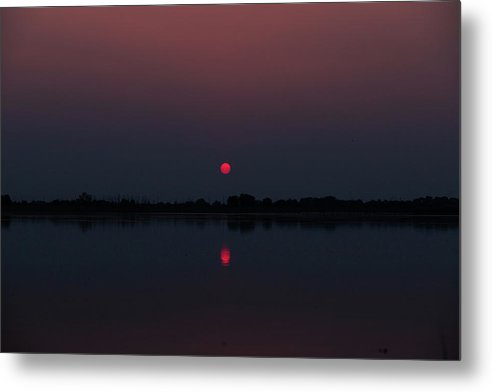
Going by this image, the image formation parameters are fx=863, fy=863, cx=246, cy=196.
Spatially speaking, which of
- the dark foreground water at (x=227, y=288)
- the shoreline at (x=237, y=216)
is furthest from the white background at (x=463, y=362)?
the shoreline at (x=237, y=216)

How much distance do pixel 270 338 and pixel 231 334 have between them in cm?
19

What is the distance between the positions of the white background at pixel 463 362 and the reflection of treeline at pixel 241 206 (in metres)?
0.23

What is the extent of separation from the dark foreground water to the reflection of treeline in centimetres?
6

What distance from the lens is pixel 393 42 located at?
4055mm

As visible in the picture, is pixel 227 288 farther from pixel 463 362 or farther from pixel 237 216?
pixel 463 362

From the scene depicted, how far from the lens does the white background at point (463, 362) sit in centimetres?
402

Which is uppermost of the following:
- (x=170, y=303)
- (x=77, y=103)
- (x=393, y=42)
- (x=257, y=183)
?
(x=393, y=42)

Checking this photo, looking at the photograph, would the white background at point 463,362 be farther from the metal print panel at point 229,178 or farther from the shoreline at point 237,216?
the shoreline at point 237,216

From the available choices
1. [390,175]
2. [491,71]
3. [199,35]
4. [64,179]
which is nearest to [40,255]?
[64,179]

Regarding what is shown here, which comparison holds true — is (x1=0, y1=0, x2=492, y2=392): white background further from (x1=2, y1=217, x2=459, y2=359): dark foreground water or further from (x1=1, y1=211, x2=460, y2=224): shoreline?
(x1=1, y1=211, x2=460, y2=224): shoreline

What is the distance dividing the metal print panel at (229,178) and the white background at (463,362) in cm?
8

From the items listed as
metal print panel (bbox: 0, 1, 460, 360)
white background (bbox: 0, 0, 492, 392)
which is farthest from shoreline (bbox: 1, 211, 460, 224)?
white background (bbox: 0, 0, 492, 392)

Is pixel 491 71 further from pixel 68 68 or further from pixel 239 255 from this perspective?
pixel 68 68

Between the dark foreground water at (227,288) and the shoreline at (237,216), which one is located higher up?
the shoreline at (237,216)
